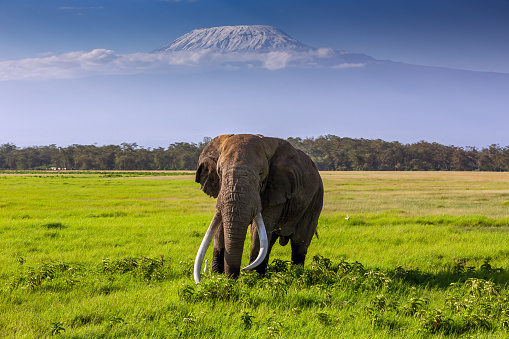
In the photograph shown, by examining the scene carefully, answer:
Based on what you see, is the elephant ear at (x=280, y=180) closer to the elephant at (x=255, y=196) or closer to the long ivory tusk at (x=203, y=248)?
the elephant at (x=255, y=196)

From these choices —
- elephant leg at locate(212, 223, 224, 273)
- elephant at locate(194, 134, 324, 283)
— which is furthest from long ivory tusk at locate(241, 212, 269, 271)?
elephant leg at locate(212, 223, 224, 273)

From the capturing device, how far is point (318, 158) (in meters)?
130

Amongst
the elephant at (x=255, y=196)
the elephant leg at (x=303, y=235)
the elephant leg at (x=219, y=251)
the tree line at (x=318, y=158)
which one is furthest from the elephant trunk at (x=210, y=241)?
the tree line at (x=318, y=158)

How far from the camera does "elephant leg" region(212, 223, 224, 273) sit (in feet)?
23.7

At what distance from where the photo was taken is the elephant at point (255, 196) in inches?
242

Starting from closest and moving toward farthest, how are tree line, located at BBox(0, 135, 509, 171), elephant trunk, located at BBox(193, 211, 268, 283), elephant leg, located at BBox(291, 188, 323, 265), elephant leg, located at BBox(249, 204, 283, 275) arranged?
elephant trunk, located at BBox(193, 211, 268, 283) → elephant leg, located at BBox(249, 204, 283, 275) → elephant leg, located at BBox(291, 188, 323, 265) → tree line, located at BBox(0, 135, 509, 171)

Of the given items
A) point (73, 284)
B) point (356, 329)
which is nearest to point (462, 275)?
point (356, 329)

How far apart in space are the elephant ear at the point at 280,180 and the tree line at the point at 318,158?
115015mm

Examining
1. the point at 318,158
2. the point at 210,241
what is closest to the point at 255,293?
the point at 210,241

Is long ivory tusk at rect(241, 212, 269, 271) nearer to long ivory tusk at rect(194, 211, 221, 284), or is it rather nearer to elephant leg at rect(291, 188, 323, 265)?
long ivory tusk at rect(194, 211, 221, 284)

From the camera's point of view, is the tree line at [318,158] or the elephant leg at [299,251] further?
the tree line at [318,158]

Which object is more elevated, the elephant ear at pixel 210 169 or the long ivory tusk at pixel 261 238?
the elephant ear at pixel 210 169

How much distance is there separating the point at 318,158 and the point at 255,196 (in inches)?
4925

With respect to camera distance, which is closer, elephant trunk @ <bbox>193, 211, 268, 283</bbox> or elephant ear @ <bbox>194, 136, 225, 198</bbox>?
elephant trunk @ <bbox>193, 211, 268, 283</bbox>
